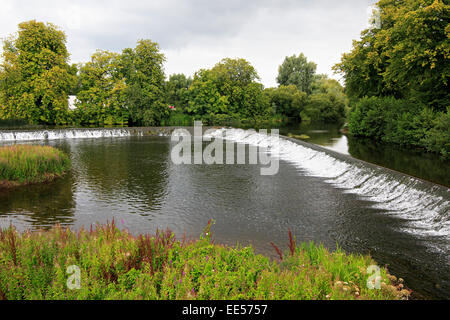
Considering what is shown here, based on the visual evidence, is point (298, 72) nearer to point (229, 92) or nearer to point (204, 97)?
point (229, 92)

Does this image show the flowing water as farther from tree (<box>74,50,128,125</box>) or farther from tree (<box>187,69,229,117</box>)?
tree (<box>187,69,229,117</box>)

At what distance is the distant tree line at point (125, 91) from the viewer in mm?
45844

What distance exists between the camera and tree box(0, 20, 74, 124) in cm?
4506

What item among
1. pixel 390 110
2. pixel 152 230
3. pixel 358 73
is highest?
pixel 358 73

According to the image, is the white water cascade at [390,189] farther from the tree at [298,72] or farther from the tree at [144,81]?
the tree at [298,72]

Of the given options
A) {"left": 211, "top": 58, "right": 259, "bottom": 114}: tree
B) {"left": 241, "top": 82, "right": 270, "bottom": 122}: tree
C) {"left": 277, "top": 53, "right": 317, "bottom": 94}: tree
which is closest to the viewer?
{"left": 211, "top": 58, "right": 259, "bottom": 114}: tree

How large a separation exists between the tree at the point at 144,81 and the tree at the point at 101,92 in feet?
5.21

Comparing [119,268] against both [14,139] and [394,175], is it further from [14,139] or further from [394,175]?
[14,139]

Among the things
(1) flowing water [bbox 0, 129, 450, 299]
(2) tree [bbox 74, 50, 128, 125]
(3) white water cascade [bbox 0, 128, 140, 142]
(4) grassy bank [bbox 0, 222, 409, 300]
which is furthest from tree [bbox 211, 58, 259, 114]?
(4) grassy bank [bbox 0, 222, 409, 300]

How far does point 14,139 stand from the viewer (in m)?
37.0

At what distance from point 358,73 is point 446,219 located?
30.0 metres

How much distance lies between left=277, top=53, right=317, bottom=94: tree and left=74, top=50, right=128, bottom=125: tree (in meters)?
54.4

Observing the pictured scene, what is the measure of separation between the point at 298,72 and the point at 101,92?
200 feet

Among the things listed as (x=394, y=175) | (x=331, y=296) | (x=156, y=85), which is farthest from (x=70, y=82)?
(x=331, y=296)
